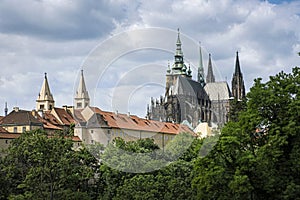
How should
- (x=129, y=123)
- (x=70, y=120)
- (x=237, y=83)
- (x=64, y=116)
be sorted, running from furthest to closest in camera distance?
(x=237, y=83)
(x=70, y=120)
(x=64, y=116)
(x=129, y=123)

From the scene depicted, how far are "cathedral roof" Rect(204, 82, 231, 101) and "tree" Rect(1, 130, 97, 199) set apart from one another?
101 metres

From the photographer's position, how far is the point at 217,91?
155 m

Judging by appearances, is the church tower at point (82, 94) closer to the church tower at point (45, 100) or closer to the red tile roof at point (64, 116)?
the red tile roof at point (64, 116)

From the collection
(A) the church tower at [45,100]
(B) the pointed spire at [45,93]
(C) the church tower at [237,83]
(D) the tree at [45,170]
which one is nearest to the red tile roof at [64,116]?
(A) the church tower at [45,100]

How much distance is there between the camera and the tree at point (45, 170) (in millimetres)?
46531

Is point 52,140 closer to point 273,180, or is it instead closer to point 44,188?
point 44,188

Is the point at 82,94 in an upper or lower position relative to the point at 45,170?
upper

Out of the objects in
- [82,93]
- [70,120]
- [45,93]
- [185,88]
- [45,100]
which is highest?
[185,88]

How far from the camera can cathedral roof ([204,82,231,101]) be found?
152 meters

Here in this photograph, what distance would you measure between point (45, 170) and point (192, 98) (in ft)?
214

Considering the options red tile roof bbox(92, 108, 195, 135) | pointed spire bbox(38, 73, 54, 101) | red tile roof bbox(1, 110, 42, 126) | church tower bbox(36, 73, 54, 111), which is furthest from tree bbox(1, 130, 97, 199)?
pointed spire bbox(38, 73, 54, 101)

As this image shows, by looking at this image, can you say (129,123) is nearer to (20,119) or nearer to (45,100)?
(20,119)

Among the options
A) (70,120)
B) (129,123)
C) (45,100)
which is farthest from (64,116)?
(45,100)

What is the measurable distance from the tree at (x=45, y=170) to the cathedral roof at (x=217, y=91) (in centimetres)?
10129
